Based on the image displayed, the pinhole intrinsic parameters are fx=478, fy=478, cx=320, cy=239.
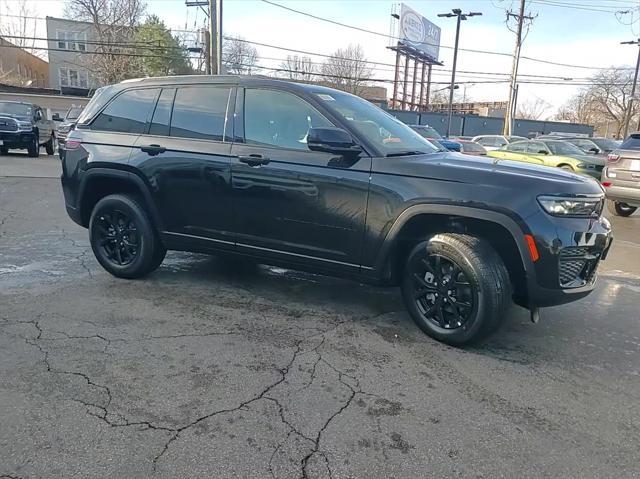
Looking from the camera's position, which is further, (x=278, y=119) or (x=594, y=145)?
(x=594, y=145)

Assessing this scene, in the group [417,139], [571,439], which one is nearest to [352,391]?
[571,439]

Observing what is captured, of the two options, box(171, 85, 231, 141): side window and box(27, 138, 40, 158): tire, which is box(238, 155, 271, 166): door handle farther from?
box(27, 138, 40, 158): tire

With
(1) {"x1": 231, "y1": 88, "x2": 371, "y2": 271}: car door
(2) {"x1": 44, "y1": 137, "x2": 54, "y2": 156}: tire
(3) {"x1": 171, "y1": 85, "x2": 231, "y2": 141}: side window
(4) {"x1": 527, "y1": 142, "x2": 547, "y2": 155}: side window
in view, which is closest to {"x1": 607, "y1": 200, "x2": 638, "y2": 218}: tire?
(4) {"x1": 527, "y1": 142, "x2": 547, "y2": 155}: side window

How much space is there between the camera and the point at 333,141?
3.46 metres

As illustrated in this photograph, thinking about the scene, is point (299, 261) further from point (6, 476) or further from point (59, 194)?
point (59, 194)

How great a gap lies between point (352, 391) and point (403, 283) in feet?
3.62

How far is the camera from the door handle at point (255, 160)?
152 inches

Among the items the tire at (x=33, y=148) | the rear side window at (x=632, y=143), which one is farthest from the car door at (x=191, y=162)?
the tire at (x=33, y=148)

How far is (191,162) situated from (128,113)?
98cm

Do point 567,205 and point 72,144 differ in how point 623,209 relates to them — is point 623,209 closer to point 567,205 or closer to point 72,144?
point 567,205

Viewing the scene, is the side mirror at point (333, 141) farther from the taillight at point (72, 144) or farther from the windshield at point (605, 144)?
the windshield at point (605, 144)

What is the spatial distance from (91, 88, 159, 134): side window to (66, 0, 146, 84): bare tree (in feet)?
128

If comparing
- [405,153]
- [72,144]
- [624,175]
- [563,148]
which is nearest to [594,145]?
[563,148]

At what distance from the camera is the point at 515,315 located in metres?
4.27
